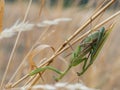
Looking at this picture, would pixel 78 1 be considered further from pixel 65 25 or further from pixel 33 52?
pixel 33 52

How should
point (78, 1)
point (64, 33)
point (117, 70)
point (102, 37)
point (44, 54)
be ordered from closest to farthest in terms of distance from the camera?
point (102, 37)
point (44, 54)
point (78, 1)
point (64, 33)
point (117, 70)

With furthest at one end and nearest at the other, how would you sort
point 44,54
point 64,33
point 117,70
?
1. point 117,70
2. point 64,33
3. point 44,54

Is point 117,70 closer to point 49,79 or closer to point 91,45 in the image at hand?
point 49,79

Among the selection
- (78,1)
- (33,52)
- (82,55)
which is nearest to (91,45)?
(82,55)

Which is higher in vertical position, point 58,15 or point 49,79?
point 58,15

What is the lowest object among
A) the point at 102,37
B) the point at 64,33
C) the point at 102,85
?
the point at 102,37

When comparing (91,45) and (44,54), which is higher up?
(44,54)

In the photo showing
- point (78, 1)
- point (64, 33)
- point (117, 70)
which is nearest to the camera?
point (78, 1)

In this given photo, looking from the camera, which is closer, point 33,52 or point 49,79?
point 33,52

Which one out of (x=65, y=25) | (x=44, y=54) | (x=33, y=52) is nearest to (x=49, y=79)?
(x=44, y=54)
